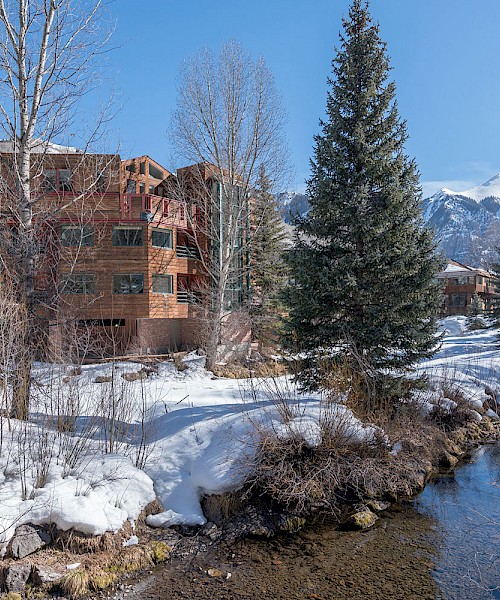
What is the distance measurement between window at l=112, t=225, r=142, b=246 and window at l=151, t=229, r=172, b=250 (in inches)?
27.5

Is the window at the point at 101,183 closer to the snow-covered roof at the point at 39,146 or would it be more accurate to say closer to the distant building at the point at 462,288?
the snow-covered roof at the point at 39,146

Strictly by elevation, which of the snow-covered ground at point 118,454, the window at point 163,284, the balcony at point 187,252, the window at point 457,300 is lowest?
the snow-covered ground at point 118,454

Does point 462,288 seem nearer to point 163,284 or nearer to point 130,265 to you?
point 163,284

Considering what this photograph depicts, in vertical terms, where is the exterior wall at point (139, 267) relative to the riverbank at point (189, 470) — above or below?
above

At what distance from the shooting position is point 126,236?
74.7ft

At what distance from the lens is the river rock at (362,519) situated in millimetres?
7504

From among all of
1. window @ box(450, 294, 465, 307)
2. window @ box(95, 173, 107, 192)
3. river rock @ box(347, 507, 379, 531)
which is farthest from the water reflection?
window @ box(450, 294, 465, 307)

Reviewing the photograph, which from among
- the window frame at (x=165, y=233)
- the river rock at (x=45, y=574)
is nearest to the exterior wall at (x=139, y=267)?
the window frame at (x=165, y=233)

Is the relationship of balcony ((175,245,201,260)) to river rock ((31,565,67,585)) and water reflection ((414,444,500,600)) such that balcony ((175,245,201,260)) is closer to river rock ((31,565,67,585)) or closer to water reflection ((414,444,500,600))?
water reflection ((414,444,500,600))

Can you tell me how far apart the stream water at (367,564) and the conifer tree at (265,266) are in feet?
53.1

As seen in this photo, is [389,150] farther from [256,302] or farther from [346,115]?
[256,302]

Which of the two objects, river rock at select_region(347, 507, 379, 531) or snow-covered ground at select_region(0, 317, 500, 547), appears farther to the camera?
river rock at select_region(347, 507, 379, 531)

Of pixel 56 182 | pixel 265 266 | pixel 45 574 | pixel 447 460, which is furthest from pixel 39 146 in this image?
pixel 265 266

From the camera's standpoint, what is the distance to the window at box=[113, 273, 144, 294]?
22.5m
